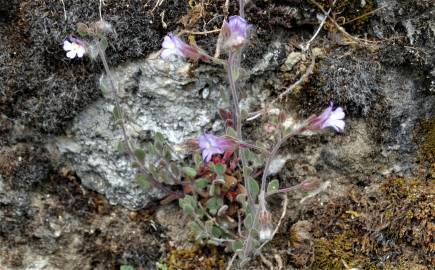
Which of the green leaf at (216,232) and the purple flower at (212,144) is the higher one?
the purple flower at (212,144)

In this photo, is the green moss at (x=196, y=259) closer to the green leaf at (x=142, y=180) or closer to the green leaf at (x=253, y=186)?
the green leaf at (x=142, y=180)

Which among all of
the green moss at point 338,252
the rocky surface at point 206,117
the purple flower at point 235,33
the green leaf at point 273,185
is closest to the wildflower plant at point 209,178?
the green leaf at point 273,185

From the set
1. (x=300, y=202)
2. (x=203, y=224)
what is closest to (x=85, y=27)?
(x=203, y=224)

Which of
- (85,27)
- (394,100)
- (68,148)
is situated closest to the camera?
(85,27)

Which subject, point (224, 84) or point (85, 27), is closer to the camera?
point (85, 27)

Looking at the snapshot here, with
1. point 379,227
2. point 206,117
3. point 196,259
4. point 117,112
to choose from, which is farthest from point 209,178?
point 379,227

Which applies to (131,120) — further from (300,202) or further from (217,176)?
(300,202)

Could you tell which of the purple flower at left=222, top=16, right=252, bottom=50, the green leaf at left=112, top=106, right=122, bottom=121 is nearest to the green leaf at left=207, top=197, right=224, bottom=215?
the green leaf at left=112, top=106, right=122, bottom=121
